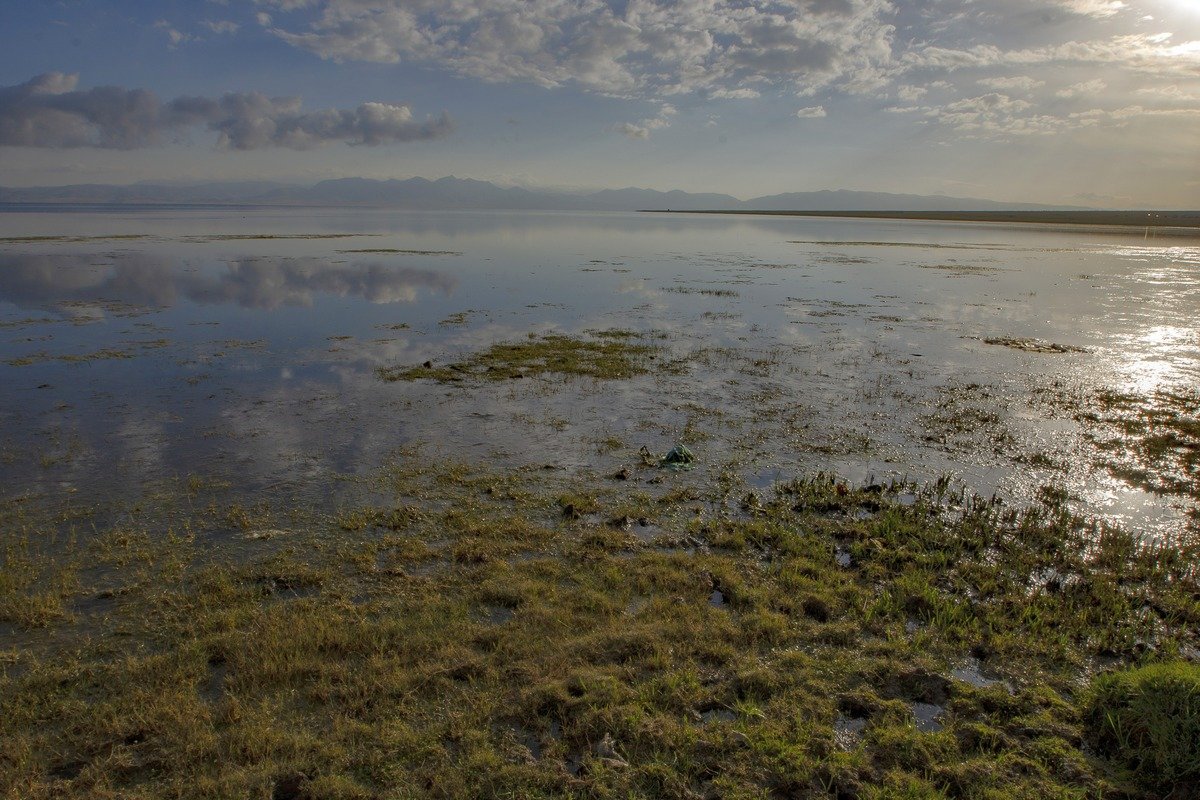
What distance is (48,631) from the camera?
795 cm

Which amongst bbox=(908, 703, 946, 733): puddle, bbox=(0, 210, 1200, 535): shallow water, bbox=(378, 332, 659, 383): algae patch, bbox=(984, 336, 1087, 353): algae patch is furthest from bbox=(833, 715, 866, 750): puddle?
bbox=(984, 336, 1087, 353): algae patch

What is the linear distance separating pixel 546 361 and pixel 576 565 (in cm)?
1323

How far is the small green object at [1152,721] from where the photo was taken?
6000 millimetres

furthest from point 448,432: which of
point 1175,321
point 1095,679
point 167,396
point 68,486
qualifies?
point 1175,321

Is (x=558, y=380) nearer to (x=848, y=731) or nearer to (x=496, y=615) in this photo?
(x=496, y=615)

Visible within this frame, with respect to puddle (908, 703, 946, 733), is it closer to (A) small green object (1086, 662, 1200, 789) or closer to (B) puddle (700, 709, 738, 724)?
(A) small green object (1086, 662, 1200, 789)

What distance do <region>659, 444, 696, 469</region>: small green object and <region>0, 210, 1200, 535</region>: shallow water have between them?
546 mm

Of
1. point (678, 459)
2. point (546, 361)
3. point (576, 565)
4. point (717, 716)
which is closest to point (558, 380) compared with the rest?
point (546, 361)

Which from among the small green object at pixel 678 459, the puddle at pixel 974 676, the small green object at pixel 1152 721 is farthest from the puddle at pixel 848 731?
the small green object at pixel 678 459

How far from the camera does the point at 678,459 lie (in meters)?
14.1

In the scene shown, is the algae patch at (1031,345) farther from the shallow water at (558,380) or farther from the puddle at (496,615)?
the puddle at (496,615)

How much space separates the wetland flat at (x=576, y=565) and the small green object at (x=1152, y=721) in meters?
0.21

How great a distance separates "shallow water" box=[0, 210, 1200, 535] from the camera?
13945mm

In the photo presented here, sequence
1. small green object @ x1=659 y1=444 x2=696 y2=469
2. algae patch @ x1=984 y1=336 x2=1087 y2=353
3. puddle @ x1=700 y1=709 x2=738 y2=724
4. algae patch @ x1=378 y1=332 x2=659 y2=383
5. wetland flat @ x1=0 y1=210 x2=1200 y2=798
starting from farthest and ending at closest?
algae patch @ x1=984 y1=336 x2=1087 y2=353 → algae patch @ x1=378 y1=332 x2=659 y2=383 → small green object @ x1=659 y1=444 x2=696 y2=469 → puddle @ x1=700 y1=709 x2=738 y2=724 → wetland flat @ x1=0 y1=210 x2=1200 y2=798
